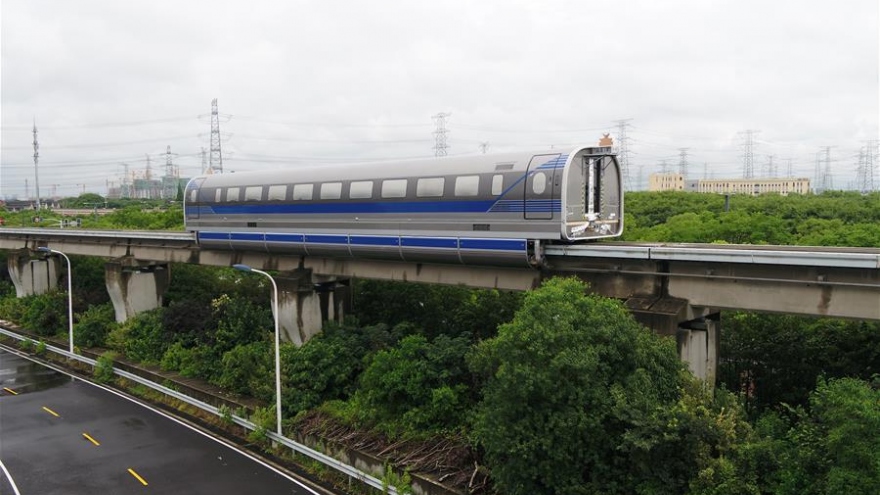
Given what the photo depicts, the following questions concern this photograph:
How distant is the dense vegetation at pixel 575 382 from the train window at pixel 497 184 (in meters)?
4.61

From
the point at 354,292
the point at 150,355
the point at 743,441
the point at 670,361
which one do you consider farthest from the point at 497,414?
the point at 150,355

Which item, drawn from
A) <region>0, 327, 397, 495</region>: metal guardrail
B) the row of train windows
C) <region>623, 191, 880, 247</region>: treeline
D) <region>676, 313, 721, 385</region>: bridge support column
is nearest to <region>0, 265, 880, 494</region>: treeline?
<region>0, 327, 397, 495</region>: metal guardrail

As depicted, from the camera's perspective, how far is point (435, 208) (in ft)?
72.8

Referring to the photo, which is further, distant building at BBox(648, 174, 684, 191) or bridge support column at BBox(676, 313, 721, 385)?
distant building at BBox(648, 174, 684, 191)

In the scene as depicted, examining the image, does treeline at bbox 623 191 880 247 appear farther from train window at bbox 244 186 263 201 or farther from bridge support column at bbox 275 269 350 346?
train window at bbox 244 186 263 201

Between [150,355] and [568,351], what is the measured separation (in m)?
25.5

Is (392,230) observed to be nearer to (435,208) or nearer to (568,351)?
(435,208)

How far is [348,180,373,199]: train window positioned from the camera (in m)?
24.3

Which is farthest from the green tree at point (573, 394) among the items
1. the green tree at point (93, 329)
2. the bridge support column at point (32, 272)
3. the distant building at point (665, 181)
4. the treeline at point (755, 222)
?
the distant building at point (665, 181)

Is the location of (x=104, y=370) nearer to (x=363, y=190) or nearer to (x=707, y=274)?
(x=363, y=190)

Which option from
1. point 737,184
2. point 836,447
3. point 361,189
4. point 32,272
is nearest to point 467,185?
point 361,189

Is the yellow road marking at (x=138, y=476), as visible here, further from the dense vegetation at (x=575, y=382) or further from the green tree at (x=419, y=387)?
the green tree at (x=419, y=387)

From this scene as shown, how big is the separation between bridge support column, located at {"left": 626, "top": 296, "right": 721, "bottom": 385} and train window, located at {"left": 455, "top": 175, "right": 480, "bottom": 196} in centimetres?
580

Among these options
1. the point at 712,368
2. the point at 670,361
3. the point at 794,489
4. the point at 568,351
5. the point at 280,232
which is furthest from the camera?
the point at 280,232
